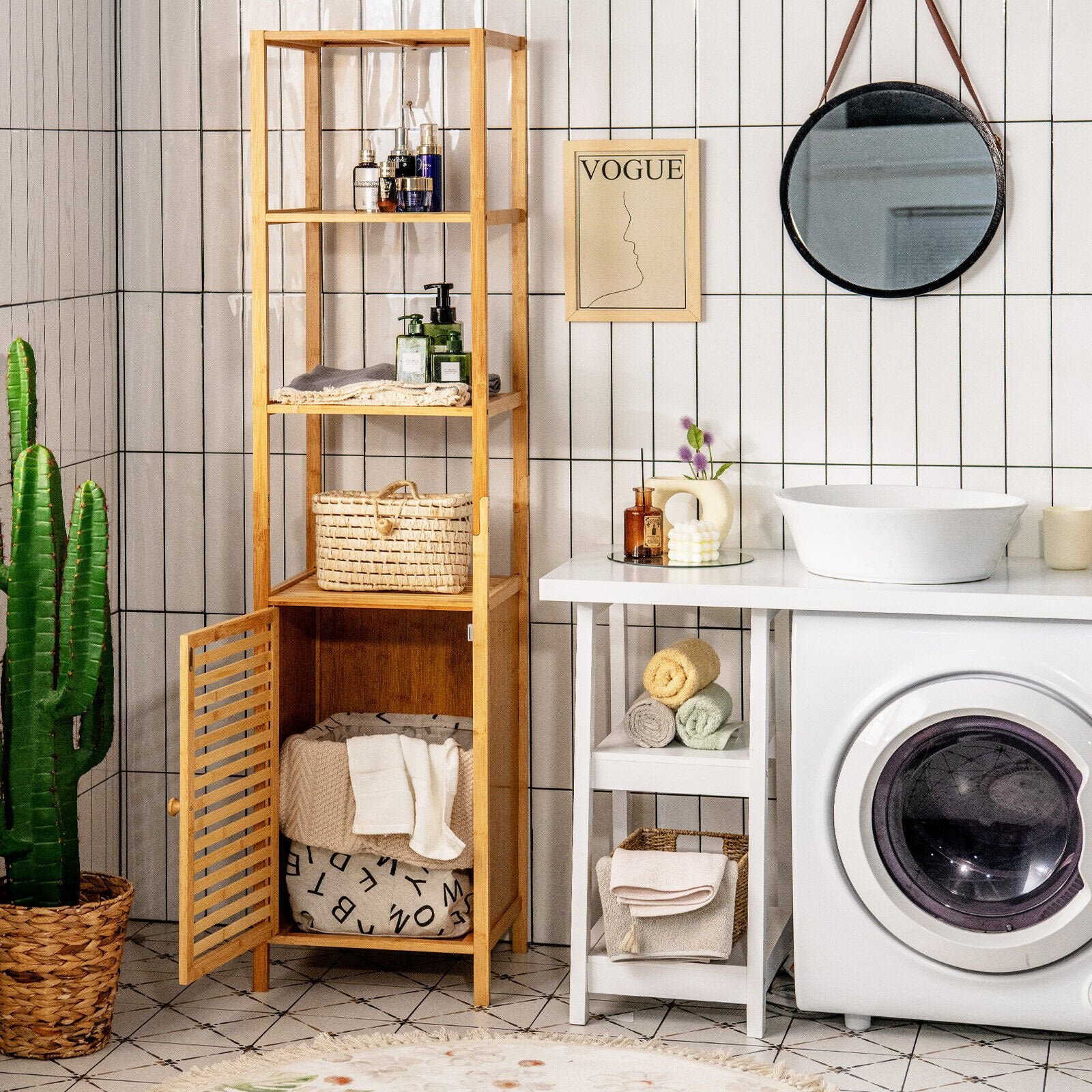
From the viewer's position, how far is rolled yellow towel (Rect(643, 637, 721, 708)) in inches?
106

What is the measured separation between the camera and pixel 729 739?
2721 millimetres

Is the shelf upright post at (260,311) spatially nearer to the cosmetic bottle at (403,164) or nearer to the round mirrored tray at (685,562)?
the cosmetic bottle at (403,164)

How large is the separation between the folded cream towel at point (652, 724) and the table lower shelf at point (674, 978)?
0.38 metres

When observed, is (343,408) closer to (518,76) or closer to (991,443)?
(518,76)

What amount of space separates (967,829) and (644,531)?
75cm

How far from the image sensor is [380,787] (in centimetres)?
279

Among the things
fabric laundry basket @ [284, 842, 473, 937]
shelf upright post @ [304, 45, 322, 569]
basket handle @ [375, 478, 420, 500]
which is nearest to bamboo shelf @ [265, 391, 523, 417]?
basket handle @ [375, 478, 420, 500]

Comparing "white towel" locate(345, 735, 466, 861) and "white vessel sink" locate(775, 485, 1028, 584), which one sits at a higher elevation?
"white vessel sink" locate(775, 485, 1028, 584)

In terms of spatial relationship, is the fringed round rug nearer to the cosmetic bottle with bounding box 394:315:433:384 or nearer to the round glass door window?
the round glass door window

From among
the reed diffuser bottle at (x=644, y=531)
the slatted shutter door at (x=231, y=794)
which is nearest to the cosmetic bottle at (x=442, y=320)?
the reed diffuser bottle at (x=644, y=531)

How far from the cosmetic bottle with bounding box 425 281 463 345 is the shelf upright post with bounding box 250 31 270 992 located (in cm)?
29

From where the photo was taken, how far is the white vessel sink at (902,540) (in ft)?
8.20

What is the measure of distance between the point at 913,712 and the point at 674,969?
61 centimetres

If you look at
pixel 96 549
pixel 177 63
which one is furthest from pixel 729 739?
pixel 177 63
